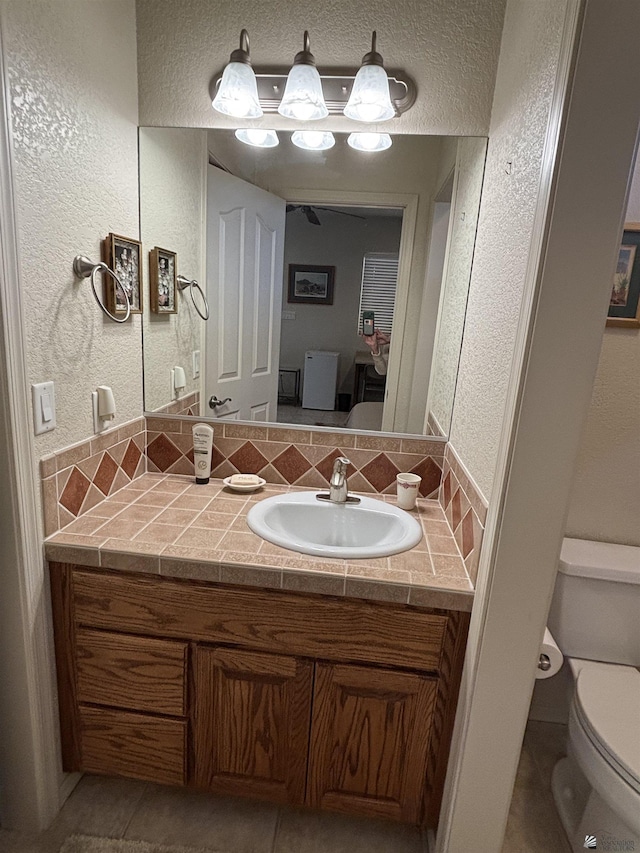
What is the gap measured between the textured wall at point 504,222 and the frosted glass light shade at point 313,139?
1.55 ft

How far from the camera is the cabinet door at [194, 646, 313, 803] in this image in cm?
117

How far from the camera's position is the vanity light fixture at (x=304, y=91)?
3.99ft

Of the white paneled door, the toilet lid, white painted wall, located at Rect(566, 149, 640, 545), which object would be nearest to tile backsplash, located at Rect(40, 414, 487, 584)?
the white paneled door

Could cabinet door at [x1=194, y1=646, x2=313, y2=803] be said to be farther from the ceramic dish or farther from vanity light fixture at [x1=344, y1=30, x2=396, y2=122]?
vanity light fixture at [x1=344, y1=30, x2=396, y2=122]

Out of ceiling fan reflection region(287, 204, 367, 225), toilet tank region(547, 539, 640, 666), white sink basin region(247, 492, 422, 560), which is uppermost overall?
ceiling fan reflection region(287, 204, 367, 225)

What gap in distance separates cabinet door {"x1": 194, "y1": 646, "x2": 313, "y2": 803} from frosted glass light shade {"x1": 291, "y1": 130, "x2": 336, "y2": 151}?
1.46 m

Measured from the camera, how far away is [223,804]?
1348mm

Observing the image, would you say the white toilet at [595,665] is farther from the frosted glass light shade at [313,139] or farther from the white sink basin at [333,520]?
the frosted glass light shade at [313,139]

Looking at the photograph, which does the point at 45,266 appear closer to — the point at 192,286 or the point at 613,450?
the point at 192,286

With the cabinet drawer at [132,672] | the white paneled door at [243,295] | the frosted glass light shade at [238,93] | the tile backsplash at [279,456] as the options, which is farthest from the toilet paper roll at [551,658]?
the frosted glass light shade at [238,93]

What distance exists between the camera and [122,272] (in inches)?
54.1

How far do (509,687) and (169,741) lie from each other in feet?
2.94

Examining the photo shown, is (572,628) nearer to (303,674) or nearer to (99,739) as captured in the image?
(303,674)

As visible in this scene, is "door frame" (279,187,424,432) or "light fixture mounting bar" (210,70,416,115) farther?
"door frame" (279,187,424,432)
